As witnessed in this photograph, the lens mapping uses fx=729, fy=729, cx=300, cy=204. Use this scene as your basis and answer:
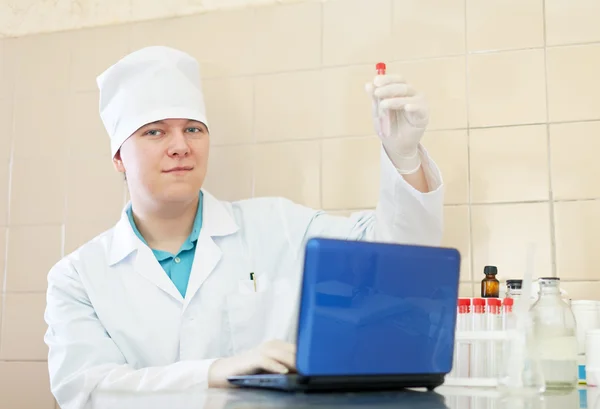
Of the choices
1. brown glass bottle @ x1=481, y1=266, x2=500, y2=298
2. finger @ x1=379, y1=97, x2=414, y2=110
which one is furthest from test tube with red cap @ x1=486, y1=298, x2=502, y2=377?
finger @ x1=379, y1=97, x2=414, y2=110

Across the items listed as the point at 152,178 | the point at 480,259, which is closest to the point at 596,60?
the point at 480,259

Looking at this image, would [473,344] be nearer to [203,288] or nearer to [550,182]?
[550,182]

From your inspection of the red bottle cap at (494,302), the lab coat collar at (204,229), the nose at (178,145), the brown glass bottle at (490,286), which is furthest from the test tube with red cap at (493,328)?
the nose at (178,145)

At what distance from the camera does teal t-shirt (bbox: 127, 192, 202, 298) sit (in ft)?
5.64

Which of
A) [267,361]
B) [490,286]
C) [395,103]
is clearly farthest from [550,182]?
[267,361]

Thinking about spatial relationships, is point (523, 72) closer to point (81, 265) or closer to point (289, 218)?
point (289, 218)

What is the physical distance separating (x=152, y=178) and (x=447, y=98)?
752 millimetres

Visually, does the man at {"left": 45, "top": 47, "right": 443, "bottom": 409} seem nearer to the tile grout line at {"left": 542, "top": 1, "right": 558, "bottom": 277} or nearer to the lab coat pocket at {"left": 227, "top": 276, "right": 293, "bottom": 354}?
the lab coat pocket at {"left": 227, "top": 276, "right": 293, "bottom": 354}

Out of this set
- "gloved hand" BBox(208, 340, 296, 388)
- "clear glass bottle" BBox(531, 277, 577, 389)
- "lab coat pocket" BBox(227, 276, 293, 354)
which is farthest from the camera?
"lab coat pocket" BBox(227, 276, 293, 354)

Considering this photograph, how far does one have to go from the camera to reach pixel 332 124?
6.30 feet

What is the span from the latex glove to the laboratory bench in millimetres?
593

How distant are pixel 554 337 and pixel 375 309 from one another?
0.62m

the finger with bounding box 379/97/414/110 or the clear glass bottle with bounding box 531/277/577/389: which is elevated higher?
the finger with bounding box 379/97/414/110

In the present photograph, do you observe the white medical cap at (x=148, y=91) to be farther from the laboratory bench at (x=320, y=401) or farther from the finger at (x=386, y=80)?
the laboratory bench at (x=320, y=401)
